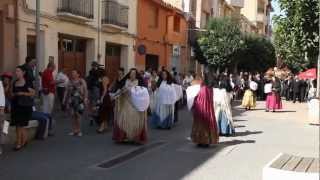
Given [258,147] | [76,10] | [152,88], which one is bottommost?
[258,147]

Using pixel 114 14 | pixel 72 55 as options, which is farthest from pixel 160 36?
pixel 72 55

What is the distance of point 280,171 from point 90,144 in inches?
262

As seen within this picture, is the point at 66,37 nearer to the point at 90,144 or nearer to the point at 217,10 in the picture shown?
the point at 90,144

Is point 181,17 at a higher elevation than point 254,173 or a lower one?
higher

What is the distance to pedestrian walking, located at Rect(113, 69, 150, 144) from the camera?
514 inches

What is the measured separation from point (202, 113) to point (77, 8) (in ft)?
36.7

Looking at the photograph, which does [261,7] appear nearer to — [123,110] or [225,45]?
[225,45]

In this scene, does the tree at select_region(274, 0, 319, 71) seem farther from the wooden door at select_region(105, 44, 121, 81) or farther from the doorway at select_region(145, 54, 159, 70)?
the doorway at select_region(145, 54, 159, 70)

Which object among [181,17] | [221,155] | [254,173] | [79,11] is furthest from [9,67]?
[181,17]

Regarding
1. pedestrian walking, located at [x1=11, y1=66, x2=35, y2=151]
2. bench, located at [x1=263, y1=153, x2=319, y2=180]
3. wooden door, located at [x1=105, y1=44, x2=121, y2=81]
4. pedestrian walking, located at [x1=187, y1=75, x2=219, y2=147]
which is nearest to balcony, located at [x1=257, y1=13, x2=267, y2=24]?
wooden door, located at [x1=105, y1=44, x2=121, y2=81]

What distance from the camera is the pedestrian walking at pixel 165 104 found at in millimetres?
Result: 17172

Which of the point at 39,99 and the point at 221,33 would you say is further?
the point at 221,33

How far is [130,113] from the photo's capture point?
1305 cm

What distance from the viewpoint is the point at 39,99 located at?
1752 cm
